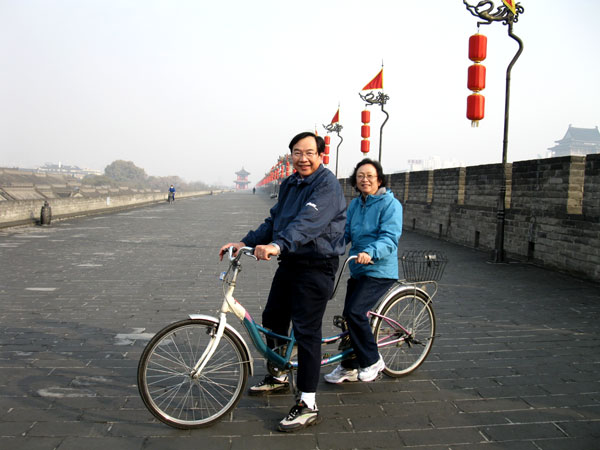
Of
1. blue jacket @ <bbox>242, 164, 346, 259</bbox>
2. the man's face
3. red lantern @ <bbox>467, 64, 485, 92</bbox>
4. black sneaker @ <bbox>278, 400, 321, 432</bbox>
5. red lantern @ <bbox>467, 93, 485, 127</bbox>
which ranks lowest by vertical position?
black sneaker @ <bbox>278, 400, 321, 432</bbox>

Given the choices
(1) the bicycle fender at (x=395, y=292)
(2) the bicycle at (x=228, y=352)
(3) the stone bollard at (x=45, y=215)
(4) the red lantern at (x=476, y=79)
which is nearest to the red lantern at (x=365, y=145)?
(4) the red lantern at (x=476, y=79)

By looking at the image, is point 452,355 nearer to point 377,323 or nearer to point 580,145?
point 377,323

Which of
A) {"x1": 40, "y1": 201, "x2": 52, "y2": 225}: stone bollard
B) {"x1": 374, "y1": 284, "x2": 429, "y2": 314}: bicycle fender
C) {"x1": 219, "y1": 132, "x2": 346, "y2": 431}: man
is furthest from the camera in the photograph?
{"x1": 40, "y1": 201, "x2": 52, "y2": 225}: stone bollard

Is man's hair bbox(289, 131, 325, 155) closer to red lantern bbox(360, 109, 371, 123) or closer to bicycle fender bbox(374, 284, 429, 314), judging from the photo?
bicycle fender bbox(374, 284, 429, 314)

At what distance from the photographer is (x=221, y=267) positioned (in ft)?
29.2

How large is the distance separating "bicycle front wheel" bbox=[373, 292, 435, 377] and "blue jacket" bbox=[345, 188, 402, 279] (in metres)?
0.31

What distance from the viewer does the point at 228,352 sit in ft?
9.72

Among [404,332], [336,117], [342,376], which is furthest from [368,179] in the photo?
[336,117]

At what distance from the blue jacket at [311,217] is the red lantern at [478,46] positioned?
8.10 m

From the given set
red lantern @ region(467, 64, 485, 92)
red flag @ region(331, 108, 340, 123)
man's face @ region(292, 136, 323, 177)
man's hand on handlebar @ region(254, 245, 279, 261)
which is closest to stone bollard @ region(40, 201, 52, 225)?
red lantern @ region(467, 64, 485, 92)

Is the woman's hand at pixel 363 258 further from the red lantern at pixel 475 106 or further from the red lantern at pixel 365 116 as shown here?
the red lantern at pixel 365 116

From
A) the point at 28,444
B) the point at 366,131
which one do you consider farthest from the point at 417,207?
the point at 28,444

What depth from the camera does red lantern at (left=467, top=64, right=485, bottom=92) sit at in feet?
33.0

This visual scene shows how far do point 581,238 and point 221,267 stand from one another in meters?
5.77
